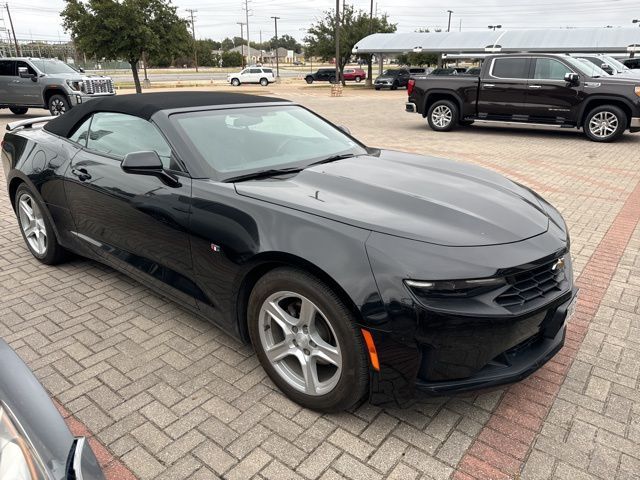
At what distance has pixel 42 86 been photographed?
15.7 meters

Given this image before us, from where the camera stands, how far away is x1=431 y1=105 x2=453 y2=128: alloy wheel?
511 inches

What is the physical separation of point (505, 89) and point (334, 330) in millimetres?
11128

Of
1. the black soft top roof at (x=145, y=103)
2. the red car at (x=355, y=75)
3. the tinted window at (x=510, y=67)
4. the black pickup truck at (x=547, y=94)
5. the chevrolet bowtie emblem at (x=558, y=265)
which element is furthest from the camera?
the red car at (x=355, y=75)

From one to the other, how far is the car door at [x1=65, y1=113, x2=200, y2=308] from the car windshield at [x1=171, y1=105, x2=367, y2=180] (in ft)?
0.73

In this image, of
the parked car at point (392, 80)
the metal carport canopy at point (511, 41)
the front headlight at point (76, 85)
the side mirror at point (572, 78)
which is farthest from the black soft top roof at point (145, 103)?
the metal carport canopy at point (511, 41)

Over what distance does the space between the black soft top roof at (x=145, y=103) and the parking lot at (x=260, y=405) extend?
1.27 meters

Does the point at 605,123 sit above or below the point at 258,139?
below

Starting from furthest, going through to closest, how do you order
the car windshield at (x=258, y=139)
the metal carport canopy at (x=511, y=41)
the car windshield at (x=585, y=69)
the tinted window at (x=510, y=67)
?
1. the metal carport canopy at (x=511, y=41)
2. the tinted window at (x=510, y=67)
3. the car windshield at (x=585, y=69)
4. the car windshield at (x=258, y=139)

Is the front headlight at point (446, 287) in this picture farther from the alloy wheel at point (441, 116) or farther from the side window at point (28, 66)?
the side window at point (28, 66)

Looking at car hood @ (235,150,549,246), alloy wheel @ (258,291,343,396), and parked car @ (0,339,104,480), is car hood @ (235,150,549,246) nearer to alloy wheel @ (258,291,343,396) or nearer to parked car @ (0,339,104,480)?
alloy wheel @ (258,291,343,396)

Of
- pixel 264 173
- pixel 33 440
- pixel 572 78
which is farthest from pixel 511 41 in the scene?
pixel 33 440

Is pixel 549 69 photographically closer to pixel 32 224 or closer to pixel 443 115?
pixel 443 115

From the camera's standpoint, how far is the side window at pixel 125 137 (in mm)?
3053

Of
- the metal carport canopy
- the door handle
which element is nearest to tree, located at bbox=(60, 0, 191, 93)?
the metal carport canopy
